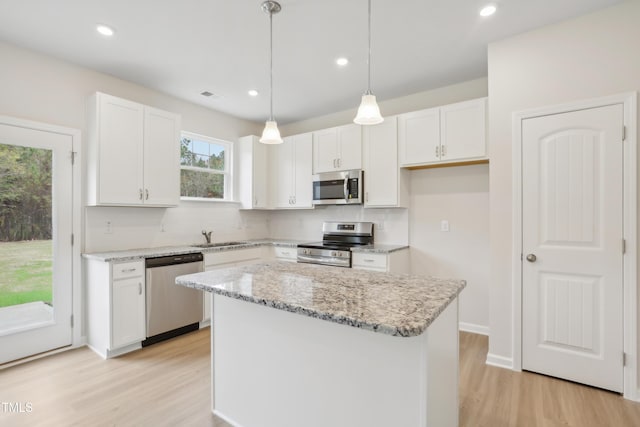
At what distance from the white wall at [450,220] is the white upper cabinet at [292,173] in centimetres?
87

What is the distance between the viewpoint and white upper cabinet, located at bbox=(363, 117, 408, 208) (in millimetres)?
3635

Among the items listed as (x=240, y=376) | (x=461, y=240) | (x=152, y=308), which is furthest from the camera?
(x=461, y=240)

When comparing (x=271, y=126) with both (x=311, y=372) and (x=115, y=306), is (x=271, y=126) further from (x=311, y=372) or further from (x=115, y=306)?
(x=115, y=306)

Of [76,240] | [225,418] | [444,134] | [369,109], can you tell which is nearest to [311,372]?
[225,418]

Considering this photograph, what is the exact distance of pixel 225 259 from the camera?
378cm

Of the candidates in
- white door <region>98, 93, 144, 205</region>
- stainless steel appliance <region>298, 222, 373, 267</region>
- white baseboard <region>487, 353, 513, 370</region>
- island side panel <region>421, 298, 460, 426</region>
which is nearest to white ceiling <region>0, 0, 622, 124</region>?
white door <region>98, 93, 144, 205</region>

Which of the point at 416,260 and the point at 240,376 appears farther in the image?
the point at 416,260

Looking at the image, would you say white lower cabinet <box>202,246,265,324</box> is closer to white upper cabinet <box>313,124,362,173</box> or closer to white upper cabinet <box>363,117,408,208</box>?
white upper cabinet <box>313,124,362,173</box>

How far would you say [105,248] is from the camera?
3.29 m

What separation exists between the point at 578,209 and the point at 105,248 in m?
4.35

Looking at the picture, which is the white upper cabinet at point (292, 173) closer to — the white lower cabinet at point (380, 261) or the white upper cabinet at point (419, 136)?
the white lower cabinet at point (380, 261)

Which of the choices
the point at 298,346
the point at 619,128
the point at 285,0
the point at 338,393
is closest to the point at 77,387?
the point at 298,346

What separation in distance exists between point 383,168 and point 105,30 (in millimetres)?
2910

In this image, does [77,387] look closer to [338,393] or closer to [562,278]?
[338,393]
